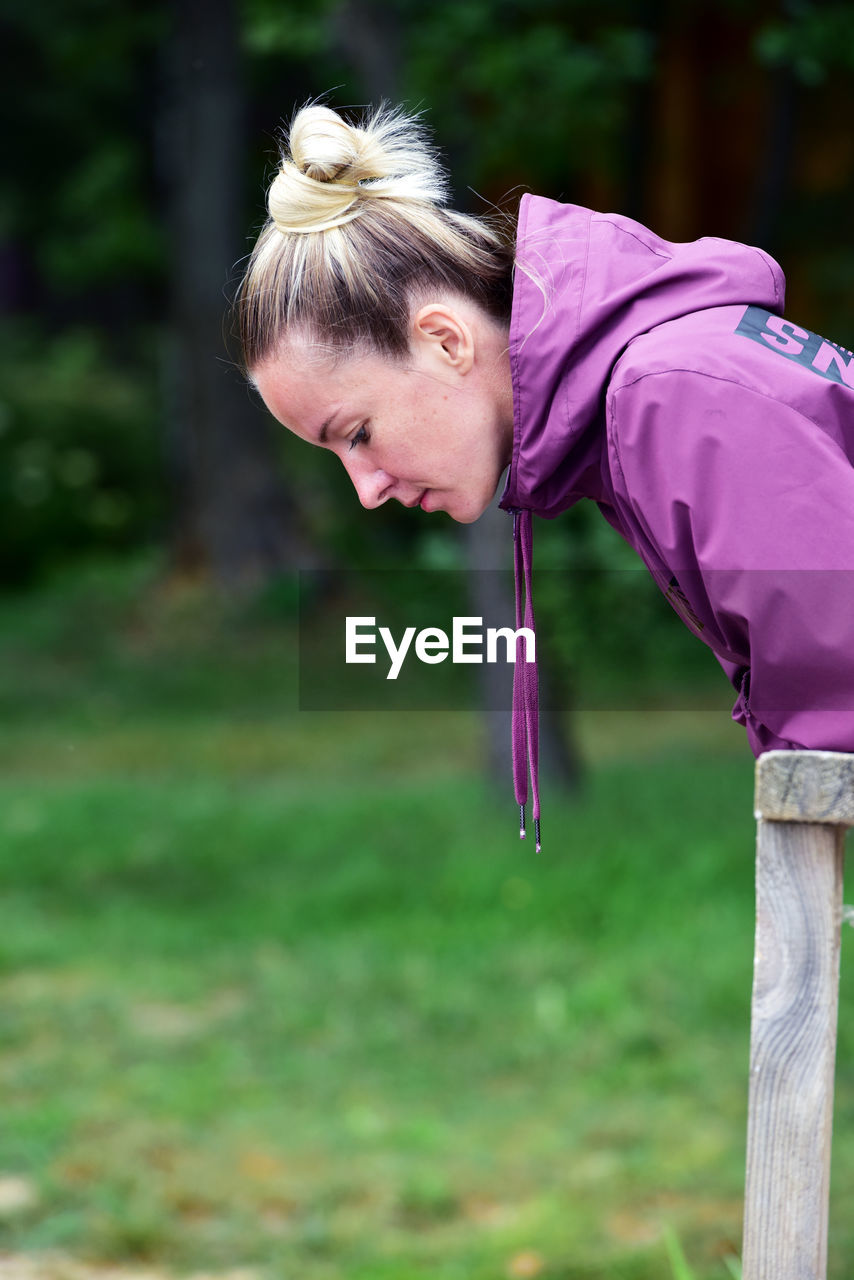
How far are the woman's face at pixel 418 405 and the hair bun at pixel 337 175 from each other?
0.14 m

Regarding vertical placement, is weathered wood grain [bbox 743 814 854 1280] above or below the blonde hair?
below

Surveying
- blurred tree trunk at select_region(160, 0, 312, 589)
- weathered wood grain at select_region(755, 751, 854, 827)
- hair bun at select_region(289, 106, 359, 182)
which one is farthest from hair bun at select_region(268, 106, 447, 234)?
blurred tree trunk at select_region(160, 0, 312, 589)

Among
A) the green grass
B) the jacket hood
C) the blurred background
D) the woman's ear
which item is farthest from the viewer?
the blurred background

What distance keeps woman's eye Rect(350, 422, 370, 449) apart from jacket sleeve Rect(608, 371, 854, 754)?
Result: 1.19 ft

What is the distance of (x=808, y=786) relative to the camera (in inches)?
58.7

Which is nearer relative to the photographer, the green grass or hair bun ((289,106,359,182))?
hair bun ((289,106,359,182))

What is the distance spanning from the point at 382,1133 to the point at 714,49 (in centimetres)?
904

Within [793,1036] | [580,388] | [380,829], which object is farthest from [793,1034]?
[380,829]

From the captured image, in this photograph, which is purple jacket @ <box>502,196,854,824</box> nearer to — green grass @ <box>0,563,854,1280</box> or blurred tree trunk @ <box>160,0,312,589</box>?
green grass @ <box>0,563,854,1280</box>

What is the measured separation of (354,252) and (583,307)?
0.26 metres

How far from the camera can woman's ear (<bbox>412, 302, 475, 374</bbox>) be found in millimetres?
1770

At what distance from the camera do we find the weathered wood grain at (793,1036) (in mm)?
1538

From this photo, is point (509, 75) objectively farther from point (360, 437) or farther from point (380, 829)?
point (360, 437)

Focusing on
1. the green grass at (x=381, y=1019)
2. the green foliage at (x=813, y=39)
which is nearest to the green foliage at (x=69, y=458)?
the green grass at (x=381, y=1019)
